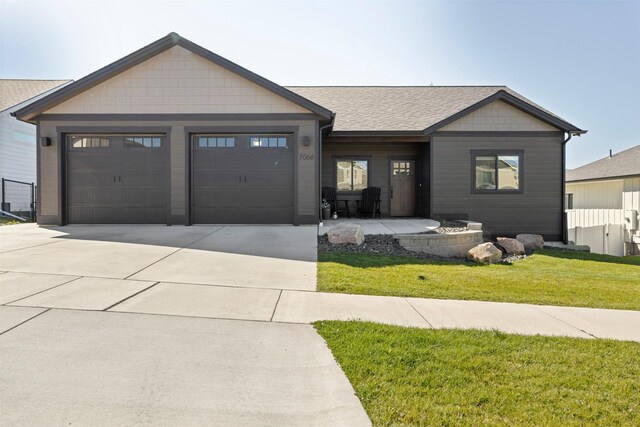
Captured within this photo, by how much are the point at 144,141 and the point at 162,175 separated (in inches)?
48.0

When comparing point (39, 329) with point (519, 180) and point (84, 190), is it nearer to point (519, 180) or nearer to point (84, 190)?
point (84, 190)

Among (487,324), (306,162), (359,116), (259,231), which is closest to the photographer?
(487,324)

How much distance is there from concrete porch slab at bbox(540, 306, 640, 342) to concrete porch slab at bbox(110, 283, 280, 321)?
3373 mm

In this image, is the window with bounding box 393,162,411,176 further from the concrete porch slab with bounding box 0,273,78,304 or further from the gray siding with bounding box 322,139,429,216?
the concrete porch slab with bounding box 0,273,78,304

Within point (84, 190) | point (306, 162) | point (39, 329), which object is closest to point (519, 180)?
point (306, 162)

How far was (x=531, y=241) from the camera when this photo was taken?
10.8 metres

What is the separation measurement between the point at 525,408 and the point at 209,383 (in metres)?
2.06

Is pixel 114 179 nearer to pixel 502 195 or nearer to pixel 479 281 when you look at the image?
pixel 479 281

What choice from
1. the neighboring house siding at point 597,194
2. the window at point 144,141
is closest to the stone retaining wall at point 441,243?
the window at point 144,141

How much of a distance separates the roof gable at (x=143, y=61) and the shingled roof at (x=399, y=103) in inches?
91.2

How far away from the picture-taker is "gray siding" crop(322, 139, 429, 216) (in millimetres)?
A: 13266

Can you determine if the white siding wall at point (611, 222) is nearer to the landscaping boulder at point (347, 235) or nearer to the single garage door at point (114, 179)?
the landscaping boulder at point (347, 235)

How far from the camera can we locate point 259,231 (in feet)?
30.6

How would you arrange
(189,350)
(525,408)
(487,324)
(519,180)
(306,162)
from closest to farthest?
(525,408)
(189,350)
(487,324)
(306,162)
(519,180)
